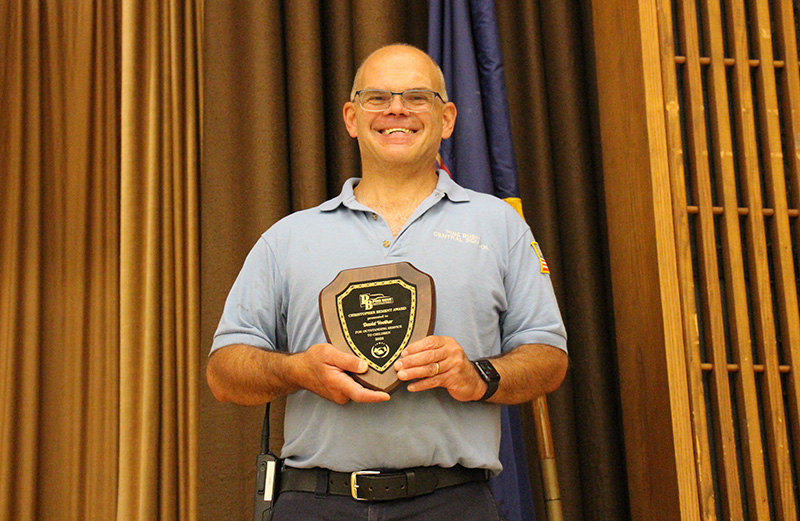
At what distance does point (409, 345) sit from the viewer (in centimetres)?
158

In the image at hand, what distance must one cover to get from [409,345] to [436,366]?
0.22 ft

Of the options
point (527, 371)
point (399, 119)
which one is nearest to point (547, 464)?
point (527, 371)

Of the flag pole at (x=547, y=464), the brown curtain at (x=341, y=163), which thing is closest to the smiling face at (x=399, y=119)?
the brown curtain at (x=341, y=163)

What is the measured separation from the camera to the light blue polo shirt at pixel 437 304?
Answer: 1.68m

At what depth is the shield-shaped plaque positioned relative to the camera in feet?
5.24

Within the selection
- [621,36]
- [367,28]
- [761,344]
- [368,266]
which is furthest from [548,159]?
[368,266]

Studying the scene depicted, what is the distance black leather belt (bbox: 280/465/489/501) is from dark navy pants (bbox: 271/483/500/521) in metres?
0.01

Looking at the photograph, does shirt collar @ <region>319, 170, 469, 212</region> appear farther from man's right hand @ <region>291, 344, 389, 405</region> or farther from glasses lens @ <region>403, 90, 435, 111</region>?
man's right hand @ <region>291, 344, 389, 405</region>

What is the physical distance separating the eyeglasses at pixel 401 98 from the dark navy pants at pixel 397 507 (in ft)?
2.97

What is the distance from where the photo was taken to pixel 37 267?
2.77m

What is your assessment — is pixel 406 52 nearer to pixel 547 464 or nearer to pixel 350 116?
pixel 350 116

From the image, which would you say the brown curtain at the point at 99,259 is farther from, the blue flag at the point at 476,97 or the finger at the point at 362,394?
the finger at the point at 362,394

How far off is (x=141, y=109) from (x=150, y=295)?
66cm

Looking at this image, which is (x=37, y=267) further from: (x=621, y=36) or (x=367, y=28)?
(x=621, y=36)
